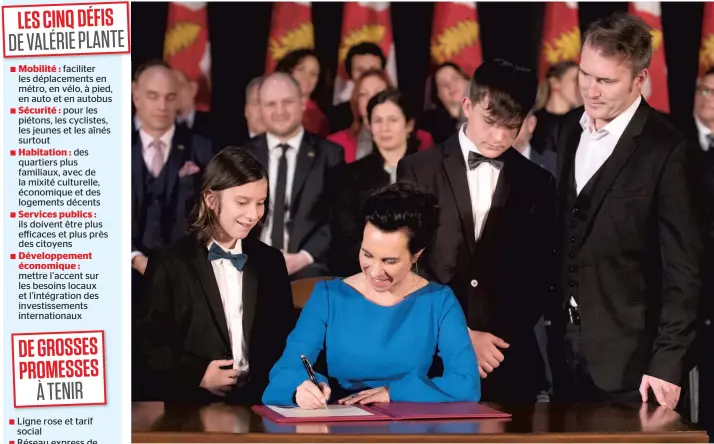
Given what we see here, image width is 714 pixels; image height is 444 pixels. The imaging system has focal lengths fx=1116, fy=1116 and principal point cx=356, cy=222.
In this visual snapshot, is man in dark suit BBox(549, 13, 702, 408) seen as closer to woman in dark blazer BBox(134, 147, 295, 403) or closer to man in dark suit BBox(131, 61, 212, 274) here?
woman in dark blazer BBox(134, 147, 295, 403)

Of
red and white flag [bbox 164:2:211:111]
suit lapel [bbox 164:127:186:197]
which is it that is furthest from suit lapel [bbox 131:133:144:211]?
red and white flag [bbox 164:2:211:111]

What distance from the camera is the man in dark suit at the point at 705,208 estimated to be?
4.48m

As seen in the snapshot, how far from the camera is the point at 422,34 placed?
16.9ft

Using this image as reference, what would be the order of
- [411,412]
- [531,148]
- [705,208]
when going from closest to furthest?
[411,412] < [705,208] < [531,148]

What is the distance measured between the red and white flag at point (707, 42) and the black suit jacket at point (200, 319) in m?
2.15

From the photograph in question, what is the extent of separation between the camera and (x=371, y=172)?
5.02 meters

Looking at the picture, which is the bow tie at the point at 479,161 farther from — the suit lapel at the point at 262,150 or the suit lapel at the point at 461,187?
the suit lapel at the point at 262,150

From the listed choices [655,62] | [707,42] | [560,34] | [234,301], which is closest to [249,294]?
[234,301]

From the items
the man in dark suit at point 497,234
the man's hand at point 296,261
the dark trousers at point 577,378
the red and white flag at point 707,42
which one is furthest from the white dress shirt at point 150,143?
the red and white flag at point 707,42

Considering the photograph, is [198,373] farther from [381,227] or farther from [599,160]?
[599,160]

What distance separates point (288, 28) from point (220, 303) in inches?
52.3

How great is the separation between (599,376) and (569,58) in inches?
57.2

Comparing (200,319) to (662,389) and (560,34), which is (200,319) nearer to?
(662,389)

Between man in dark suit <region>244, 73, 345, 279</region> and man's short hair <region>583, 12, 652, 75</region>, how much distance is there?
1.26 m
